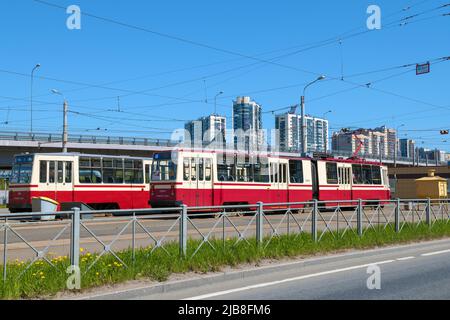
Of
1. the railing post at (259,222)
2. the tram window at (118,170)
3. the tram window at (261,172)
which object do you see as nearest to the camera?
the railing post at (259,222)

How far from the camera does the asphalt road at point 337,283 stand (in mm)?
8031

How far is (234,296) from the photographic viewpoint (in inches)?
317

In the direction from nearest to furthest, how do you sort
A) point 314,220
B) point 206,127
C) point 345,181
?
point 314,220, point 345,181, point 206,127

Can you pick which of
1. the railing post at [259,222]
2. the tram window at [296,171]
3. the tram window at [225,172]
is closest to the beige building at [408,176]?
the tram window at [296,171]

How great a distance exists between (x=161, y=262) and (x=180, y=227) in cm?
102

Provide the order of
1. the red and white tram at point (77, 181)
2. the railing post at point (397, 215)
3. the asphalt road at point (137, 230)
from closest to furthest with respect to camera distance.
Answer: the asphalt road at point (137, 230)
the railing post at point (397, 215)
the red and white tram at point (77, 181)

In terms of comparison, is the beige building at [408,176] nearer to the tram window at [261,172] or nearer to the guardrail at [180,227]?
the tram window at [261,172]

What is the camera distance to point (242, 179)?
26922 millimetres

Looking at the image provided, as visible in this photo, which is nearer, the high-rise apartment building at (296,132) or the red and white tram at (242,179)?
the red and white tram at (242,179)

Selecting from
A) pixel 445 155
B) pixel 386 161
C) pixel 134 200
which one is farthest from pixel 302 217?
pixel 445 155

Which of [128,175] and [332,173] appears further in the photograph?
[332,173]

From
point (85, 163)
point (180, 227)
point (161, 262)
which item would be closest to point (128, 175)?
point (85, 163)

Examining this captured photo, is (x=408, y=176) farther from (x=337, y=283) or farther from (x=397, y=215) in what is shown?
(x=337, y=283)
